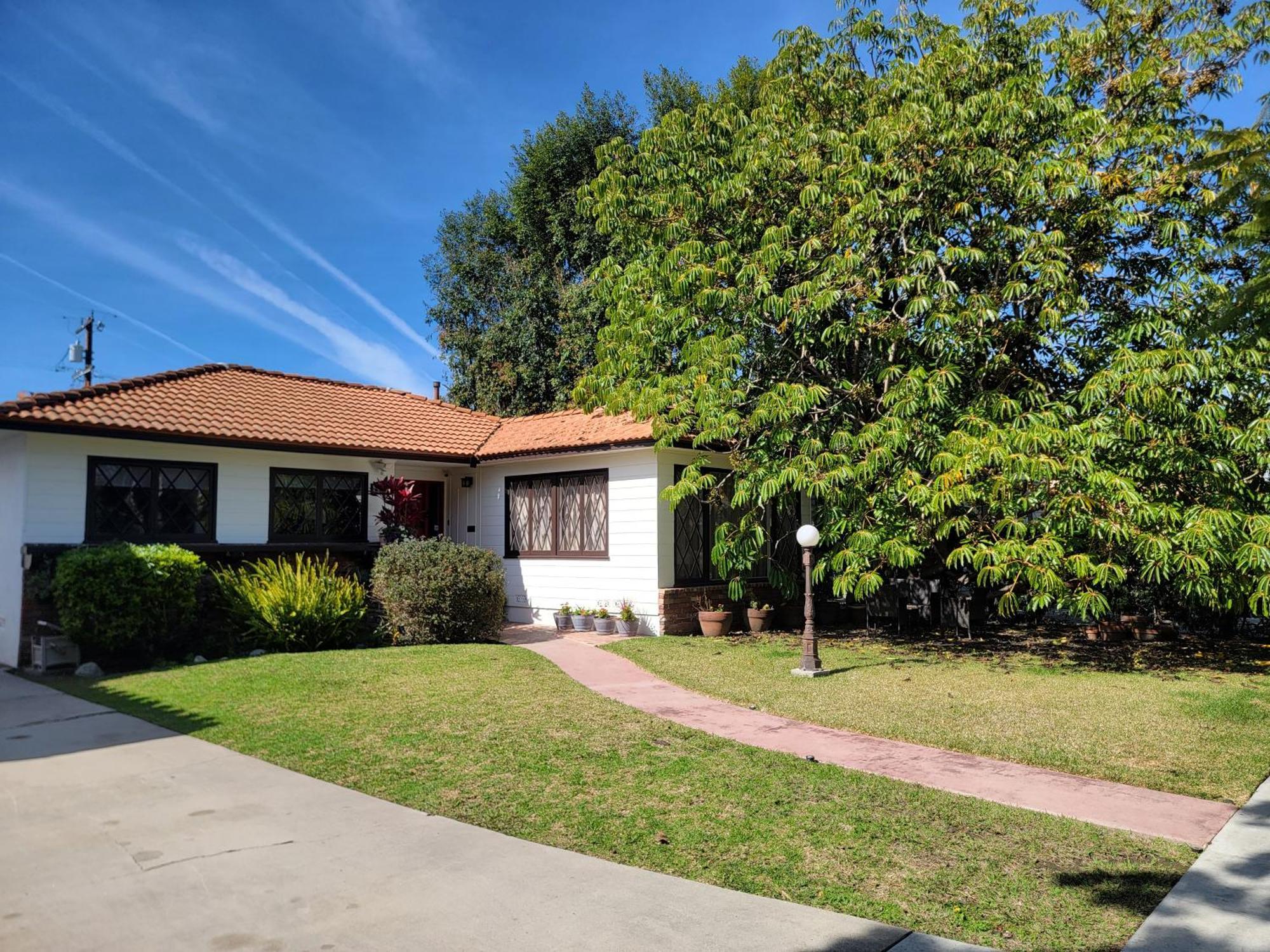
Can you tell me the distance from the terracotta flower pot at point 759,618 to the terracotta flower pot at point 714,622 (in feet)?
1.93

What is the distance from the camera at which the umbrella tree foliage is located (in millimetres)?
9617

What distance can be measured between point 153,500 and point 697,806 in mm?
10894

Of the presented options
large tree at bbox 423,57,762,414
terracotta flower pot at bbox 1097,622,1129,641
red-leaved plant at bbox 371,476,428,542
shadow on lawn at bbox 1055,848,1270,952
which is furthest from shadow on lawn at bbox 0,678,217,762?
large tree at bbox 423,57,762,414

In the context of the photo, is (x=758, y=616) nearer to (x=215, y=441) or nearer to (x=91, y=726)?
(x=215, y=441)

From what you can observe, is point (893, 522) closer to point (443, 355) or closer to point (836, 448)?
point (836, 448)

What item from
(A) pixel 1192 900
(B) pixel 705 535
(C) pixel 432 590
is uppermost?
(B) pixel 705 535

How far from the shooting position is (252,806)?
5.27 m

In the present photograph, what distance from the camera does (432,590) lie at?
39.8ft

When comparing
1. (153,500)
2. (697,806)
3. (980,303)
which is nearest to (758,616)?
(980,303)

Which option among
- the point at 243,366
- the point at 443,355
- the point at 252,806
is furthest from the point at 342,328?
the point at 252,806

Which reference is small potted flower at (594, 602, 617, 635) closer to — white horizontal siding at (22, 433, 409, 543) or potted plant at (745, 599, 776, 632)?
potted plant at (745, 599, 776, 632)

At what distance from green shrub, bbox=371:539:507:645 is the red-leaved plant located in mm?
2068

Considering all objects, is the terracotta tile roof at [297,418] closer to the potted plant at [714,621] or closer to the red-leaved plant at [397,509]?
the red-leaved plant at [397,509]

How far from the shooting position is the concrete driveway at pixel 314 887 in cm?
349
